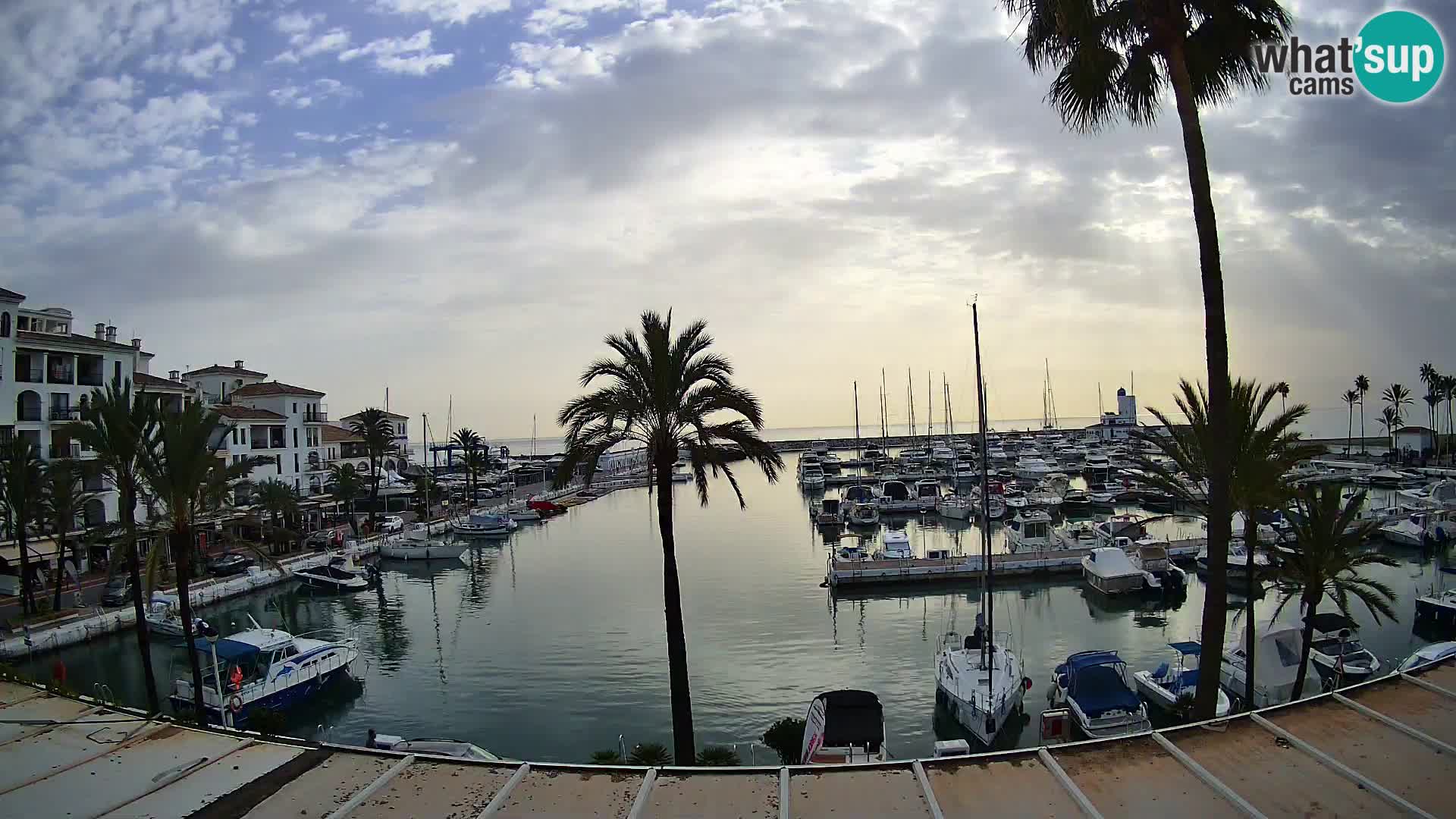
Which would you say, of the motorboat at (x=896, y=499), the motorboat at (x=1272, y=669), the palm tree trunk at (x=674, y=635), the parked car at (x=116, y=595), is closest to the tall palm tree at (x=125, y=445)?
the palm tree trunk at (x=674, y=635)

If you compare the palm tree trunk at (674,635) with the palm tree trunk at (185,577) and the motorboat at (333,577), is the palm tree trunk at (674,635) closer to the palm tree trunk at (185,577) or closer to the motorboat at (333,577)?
the palm tree trunk at (185,577)

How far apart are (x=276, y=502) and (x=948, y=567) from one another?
4109cm

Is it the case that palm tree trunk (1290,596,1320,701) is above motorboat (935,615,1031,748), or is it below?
above

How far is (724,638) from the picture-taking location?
32375 mm

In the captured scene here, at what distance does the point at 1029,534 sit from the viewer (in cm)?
5134

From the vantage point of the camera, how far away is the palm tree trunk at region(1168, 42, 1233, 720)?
11.4m

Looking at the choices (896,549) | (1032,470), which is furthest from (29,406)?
(1032,470)

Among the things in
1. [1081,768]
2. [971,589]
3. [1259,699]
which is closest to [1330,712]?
[1081,768]

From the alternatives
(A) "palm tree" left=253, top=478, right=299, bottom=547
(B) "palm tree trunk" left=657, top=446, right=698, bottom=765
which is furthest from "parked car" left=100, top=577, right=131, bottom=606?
(B) "palm tree trunk" left=657, top=446, right=698, bottom=765

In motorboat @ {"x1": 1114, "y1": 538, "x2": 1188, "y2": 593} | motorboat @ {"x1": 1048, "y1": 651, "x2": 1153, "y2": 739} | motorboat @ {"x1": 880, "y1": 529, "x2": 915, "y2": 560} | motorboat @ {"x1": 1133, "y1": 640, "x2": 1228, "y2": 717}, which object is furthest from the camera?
motorboat @ {"x1": 880, "y1": 529, "x2": 915, "y2": 560}

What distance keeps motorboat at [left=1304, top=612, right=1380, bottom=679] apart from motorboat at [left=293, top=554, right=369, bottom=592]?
4212cm

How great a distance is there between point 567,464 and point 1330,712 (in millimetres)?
12491

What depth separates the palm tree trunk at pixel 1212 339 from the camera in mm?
11406

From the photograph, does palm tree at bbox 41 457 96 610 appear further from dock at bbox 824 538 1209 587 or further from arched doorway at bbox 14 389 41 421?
dock at bbox 824 538 1209 587
